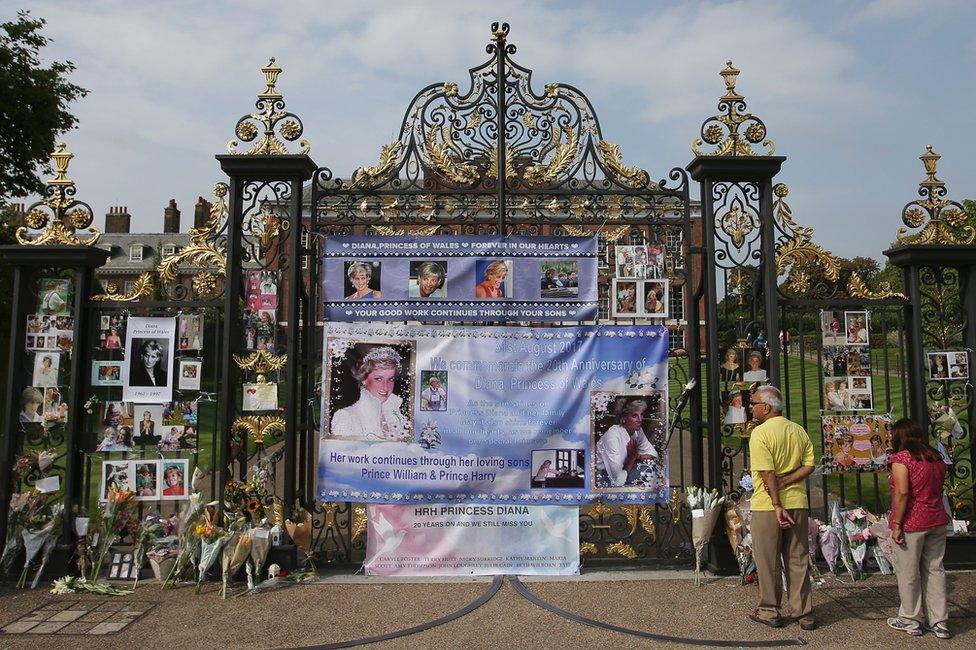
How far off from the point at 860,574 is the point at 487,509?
3234 mm

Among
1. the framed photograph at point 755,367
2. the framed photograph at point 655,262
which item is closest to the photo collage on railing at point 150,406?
the framed photograph at point 655,262

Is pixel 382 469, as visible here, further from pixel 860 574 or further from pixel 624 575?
pixel 860 574

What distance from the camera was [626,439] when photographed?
19.9 feet

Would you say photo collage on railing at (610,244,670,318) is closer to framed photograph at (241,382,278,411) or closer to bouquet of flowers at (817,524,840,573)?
bouquet of flowers at (817,524,840,573)

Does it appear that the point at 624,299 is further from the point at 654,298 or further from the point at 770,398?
the point at 770,398

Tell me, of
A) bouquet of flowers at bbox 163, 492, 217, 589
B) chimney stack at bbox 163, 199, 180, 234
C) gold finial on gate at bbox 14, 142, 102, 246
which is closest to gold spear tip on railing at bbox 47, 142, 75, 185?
gold finial on gate at bbox 14, 142, 102, 246

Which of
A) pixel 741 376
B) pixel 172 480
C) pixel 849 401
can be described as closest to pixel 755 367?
pixel 741 376

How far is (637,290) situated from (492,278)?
134 cm

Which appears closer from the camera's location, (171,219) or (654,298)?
(654,298)

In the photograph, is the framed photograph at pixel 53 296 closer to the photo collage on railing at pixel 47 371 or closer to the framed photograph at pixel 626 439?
the photo collage on railing at pixel 47 371

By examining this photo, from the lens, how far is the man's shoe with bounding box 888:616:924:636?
4641 millimetres

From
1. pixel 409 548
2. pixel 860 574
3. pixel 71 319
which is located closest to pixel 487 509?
pixel 409 548

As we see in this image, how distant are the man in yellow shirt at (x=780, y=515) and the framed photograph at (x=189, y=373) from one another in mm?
4696

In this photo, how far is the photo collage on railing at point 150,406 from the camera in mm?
6043
